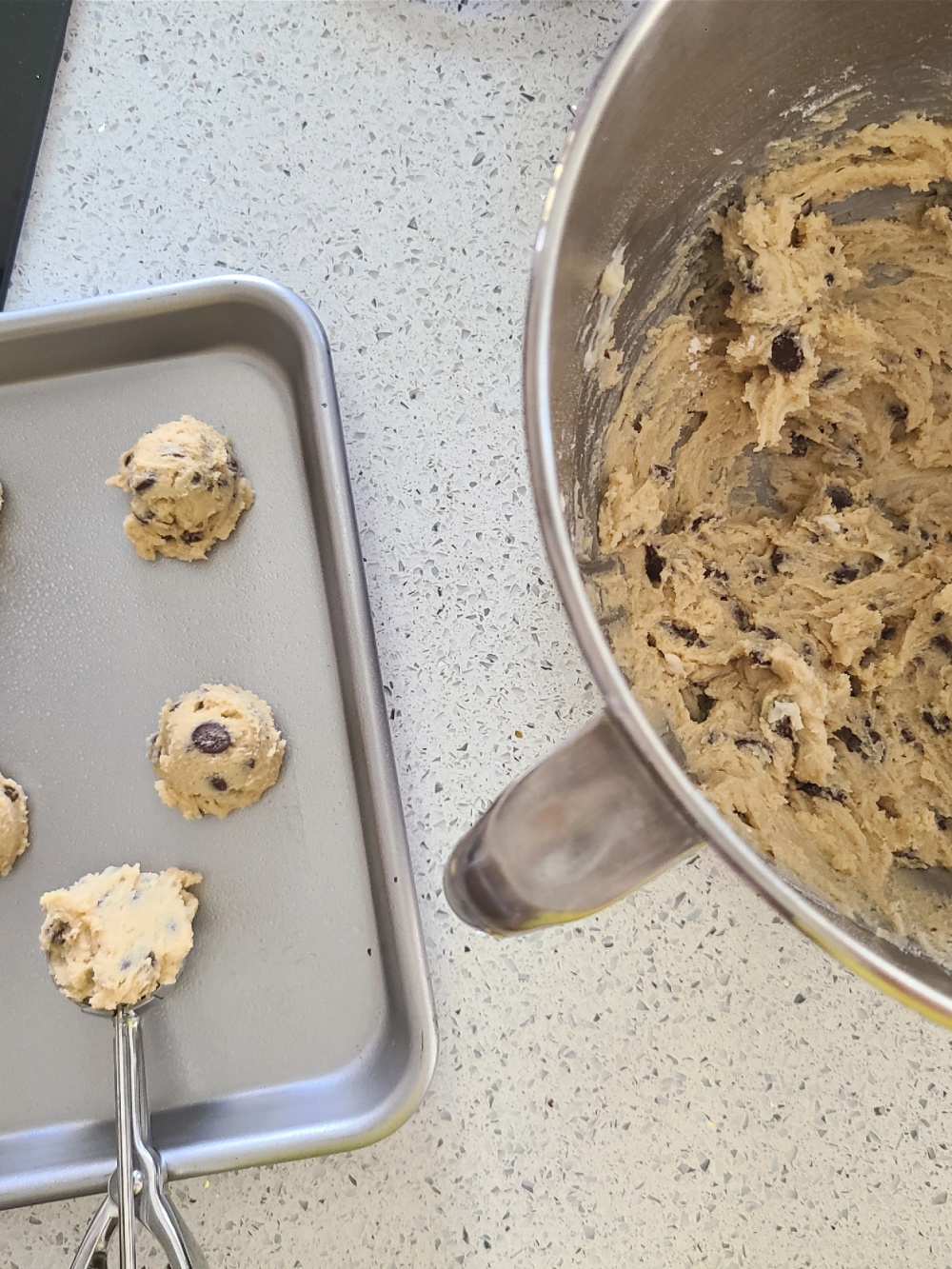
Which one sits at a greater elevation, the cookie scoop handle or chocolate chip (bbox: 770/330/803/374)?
chocolate chip (bbox: 770/330/803/374)

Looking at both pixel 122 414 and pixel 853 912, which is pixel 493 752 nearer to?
pixel 853 912

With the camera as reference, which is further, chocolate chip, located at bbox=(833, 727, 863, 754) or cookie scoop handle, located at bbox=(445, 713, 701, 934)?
chocolate chip, located at bbox=(833, 727, 863, 754)

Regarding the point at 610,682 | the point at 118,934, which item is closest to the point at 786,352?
the point at 610,682

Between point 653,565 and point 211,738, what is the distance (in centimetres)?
34

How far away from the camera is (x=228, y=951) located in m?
0.69

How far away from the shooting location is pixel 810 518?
27.8 inches

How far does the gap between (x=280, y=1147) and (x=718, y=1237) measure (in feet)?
1.05

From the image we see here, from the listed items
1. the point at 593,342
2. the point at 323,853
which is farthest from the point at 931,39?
the point at 323,853

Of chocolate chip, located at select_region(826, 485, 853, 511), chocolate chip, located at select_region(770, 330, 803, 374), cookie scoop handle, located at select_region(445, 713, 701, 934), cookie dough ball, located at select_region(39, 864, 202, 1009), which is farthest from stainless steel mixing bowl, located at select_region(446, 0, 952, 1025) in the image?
cookie dough ball, located at select_region(39, 864, 202, 1009)

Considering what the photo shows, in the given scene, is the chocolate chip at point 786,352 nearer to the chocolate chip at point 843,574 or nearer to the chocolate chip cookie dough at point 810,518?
the chocolate chip cookie dough at point 810,518

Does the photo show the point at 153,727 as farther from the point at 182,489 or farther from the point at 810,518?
the point at 810,518

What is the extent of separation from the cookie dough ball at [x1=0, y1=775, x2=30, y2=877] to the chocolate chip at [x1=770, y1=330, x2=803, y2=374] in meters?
0.63

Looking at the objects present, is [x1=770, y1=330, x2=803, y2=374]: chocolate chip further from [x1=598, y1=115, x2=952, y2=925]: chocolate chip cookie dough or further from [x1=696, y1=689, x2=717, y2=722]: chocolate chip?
[x1=696, y1=689, x2=717, y2=722]: chocolate chip

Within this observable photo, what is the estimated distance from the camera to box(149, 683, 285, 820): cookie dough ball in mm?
673
